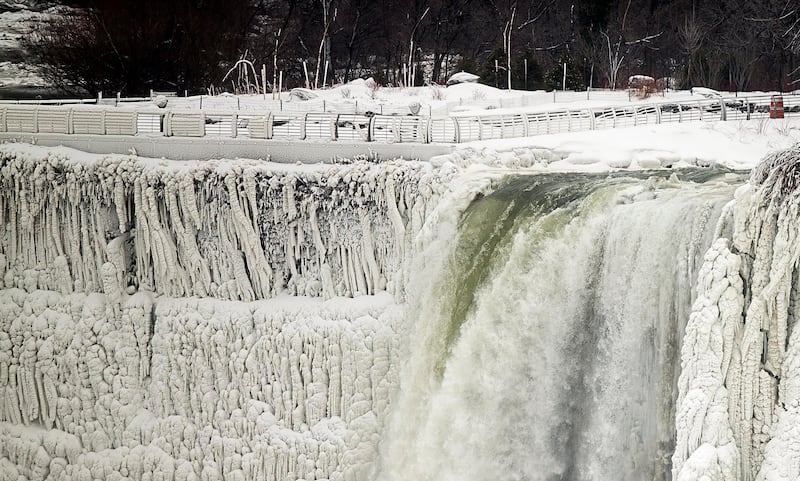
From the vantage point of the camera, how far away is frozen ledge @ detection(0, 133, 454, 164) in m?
21.0

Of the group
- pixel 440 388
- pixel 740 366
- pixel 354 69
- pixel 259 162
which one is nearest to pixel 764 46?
pixel 354 69

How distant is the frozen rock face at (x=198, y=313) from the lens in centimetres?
2020

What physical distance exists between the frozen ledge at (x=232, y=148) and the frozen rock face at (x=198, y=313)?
524 millimetres

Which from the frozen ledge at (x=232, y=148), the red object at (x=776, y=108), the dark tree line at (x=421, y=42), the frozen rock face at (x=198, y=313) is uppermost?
the dark tree line at (x=421, y=42)

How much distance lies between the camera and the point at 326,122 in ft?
74.8

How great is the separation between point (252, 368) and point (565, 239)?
7943 mm

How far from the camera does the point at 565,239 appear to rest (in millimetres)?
15641

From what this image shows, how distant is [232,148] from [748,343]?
13.0 metres

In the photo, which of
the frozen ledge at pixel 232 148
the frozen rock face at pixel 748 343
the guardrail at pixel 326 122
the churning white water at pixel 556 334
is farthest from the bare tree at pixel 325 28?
the frozen rock face at pixel 748 343

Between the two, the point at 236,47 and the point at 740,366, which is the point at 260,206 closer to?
the point at 740,366

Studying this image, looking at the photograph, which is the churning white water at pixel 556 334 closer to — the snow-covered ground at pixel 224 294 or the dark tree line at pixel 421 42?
the snow-covered ground at pixel 224 294

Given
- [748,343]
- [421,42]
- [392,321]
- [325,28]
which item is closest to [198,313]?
[392,321]

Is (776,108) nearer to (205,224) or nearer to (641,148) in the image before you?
(641,148)

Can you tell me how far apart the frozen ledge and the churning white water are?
3.38m
